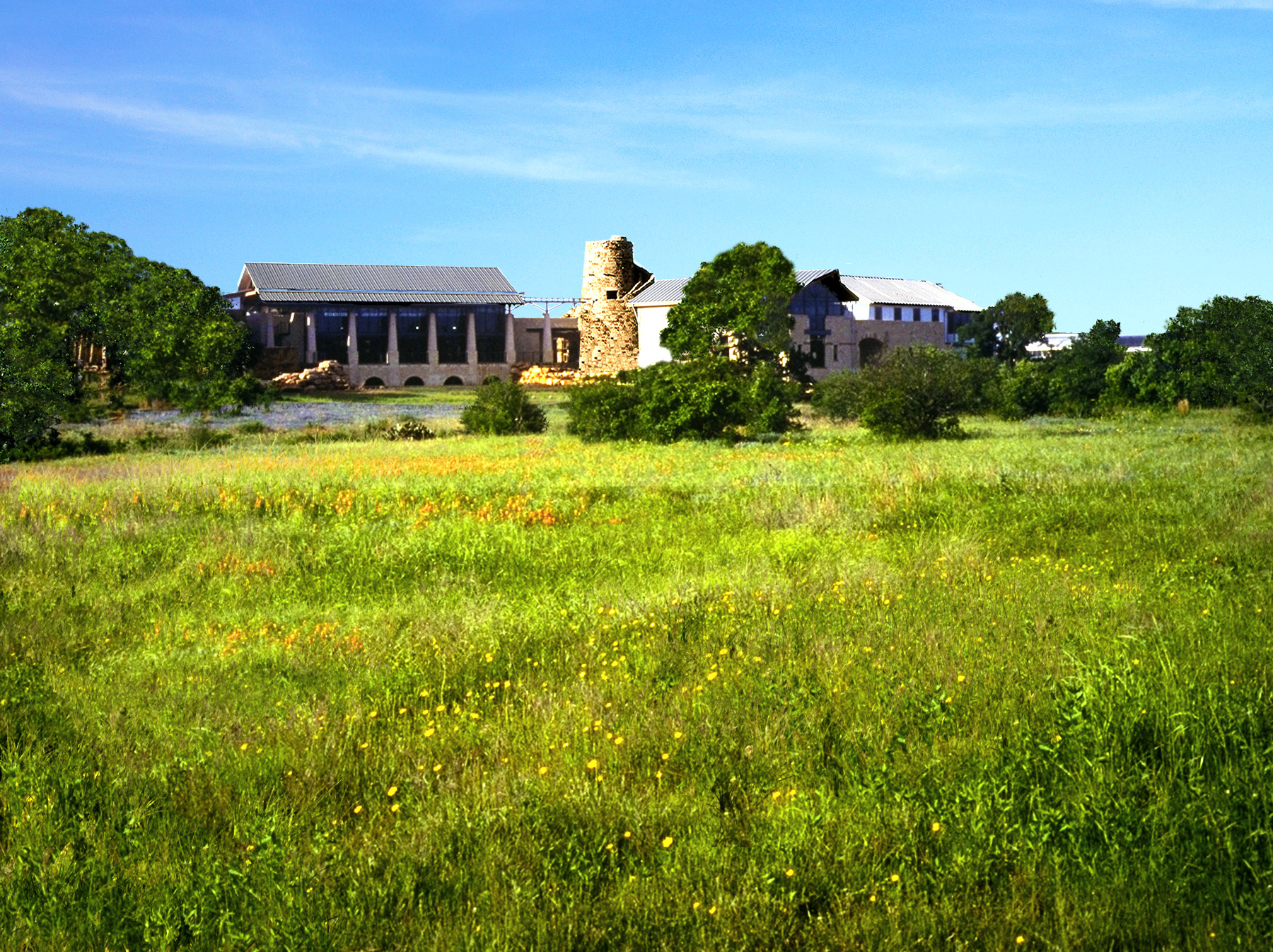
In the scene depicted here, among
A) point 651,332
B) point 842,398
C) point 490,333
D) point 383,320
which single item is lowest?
point 842,398

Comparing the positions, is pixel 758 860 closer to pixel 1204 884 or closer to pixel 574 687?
pixel 1204 884

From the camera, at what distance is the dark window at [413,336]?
69.3 metres

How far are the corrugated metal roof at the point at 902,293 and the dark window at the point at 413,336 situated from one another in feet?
82.9

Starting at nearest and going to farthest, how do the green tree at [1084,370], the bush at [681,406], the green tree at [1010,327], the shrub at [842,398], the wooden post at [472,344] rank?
the bush at [681,406] < the shrub at [842,398] < the green tree at [1084,370] < the wooden post at [472,344] < the green tree at [1010,327]

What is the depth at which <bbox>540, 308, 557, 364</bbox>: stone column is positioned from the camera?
7381cm

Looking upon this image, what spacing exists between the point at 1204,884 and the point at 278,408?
4768 cm

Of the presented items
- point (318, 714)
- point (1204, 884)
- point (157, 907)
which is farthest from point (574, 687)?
point (1204, 884)

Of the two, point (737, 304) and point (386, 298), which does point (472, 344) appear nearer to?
point (386, 298)

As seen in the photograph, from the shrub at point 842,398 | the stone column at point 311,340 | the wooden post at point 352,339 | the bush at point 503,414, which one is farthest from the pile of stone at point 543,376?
the bush at point 503,414

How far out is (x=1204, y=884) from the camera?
5227 millimetres

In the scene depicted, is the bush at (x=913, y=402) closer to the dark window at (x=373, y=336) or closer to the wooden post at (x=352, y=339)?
the wooden post at (x=352, y=339)

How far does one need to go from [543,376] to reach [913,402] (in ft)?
127

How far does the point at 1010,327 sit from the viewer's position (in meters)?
75.7

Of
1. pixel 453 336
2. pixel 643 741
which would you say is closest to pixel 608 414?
pixel 643 741
